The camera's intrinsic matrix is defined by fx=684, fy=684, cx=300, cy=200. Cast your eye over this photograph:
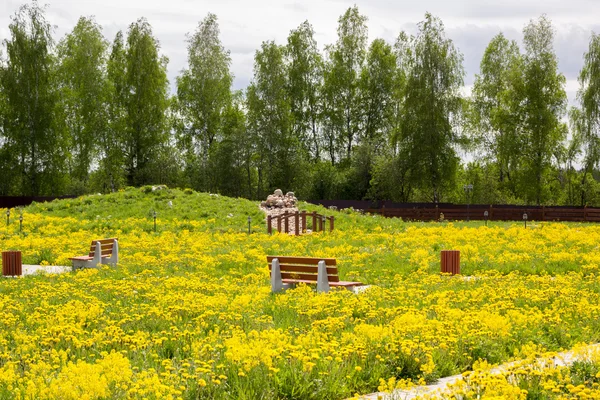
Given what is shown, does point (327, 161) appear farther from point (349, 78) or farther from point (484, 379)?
point (484, 379)

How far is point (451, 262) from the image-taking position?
51.1ft

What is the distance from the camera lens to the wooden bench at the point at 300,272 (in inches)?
502

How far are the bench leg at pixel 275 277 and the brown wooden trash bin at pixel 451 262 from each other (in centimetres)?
440

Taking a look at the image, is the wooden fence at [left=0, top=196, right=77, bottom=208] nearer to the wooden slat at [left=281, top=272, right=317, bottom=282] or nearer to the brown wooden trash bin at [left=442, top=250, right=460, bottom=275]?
the brown wooden trash bin at [left=442, top=250, right=460, bottom=275]

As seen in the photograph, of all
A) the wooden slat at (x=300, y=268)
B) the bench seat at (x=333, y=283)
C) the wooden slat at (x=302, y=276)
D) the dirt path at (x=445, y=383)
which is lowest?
the dirt path at (x=445, y=383)

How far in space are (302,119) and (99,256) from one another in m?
47.7

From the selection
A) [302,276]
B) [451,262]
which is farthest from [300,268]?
[451,262]

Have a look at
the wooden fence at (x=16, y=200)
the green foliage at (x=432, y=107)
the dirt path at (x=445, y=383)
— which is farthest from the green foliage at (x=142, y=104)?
the dirt path at (x=445, y=383)

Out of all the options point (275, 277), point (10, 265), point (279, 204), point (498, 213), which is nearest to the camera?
point (275, 277)

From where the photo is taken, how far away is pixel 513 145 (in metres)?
54.1

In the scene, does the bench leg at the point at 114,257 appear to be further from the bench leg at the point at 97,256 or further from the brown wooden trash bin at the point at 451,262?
the brown wooden trash bin at the point at 451,262

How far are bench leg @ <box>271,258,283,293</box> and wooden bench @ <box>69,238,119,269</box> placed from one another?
6140 millimetres

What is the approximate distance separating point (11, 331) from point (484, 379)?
635cm

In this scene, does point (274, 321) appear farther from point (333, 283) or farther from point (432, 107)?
point (432, 107)
